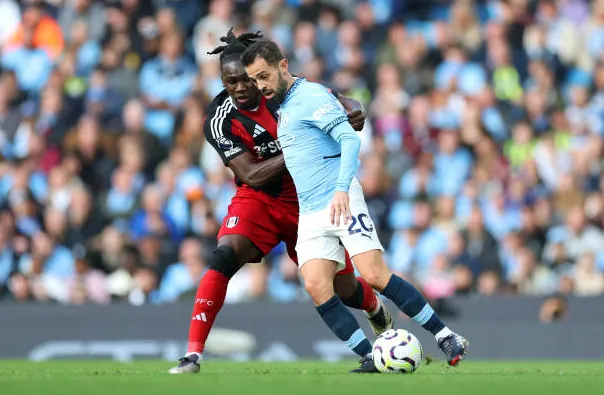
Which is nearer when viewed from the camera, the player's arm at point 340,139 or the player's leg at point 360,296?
the player's arm at point 340,139

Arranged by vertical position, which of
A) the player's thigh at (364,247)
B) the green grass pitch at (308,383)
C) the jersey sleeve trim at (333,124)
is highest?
the jersey sleeve trim at (333,124)

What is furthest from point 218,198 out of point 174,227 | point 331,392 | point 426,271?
point 331,392

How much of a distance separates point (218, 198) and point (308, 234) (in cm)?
674

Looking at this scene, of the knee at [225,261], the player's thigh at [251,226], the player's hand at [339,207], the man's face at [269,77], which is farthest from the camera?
the player's thigh at [251,226]

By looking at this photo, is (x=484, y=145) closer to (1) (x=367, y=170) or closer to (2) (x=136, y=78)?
(1) (x=367, y=170)

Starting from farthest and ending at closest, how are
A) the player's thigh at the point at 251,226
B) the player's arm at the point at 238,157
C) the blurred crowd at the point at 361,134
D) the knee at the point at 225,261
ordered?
the blurred crowd at the point at 361,134 < the player's thigh at the point at 251,226 < the player's arm at the point at 238,157 < the knee at the point at 225,261

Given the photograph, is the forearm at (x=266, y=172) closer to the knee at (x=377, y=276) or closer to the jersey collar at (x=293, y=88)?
the jersey collar at (x=293, y=88)

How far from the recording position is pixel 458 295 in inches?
536

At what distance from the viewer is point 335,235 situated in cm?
887

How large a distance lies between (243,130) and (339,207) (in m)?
1.58

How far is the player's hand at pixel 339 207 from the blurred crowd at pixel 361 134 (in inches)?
214

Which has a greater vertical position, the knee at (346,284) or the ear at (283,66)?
the ear at (283,66)

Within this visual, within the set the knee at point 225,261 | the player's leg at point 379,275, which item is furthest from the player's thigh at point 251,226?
the player's leg at point 379,275

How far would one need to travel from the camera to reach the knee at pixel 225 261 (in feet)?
30.6
